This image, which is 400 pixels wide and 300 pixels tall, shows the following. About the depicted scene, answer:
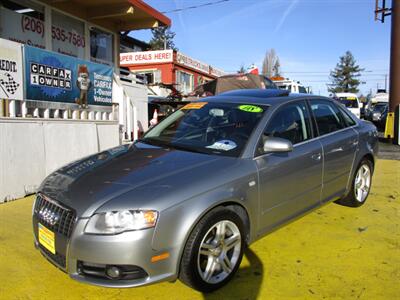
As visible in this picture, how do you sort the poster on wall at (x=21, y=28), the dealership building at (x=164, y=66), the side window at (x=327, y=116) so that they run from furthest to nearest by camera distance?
the dealership building at (x=164, y=66) < the poster on wall at (x=21, y=28) < the side window at (x=327, y=116)

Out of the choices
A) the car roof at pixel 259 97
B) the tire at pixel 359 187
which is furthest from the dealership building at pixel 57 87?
the tire at pixel 359 187

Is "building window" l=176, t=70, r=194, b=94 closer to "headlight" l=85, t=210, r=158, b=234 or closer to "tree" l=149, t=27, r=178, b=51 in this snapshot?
"headlight" l=85, t=210, r=158, b=234

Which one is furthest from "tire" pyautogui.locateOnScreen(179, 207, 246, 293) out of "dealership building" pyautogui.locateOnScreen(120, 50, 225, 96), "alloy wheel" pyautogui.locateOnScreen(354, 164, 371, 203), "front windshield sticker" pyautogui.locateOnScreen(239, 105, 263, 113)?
"dealership building" pyautogui.locateOnScreen(120, 50, 225, 96)

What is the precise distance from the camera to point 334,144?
4.50 meters

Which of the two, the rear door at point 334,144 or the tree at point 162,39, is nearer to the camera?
the rear door at point 334,144

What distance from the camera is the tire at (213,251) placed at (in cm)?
282

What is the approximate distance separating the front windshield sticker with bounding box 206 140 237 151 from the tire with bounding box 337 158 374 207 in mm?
2280

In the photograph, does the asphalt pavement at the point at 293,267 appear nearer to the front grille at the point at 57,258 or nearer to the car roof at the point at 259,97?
the front grille at the point at 57,258

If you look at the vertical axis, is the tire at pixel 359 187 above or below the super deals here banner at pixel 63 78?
below

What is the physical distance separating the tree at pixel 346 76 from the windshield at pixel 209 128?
78.5 metres

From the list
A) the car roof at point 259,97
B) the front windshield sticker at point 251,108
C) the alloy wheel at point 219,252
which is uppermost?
the car roof at point 259,97

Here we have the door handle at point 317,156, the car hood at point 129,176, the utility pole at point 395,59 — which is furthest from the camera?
the utility pole at point 395,59

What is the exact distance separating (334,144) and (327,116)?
0.45 m

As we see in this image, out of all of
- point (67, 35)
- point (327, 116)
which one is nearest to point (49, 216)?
point (327, 116)
